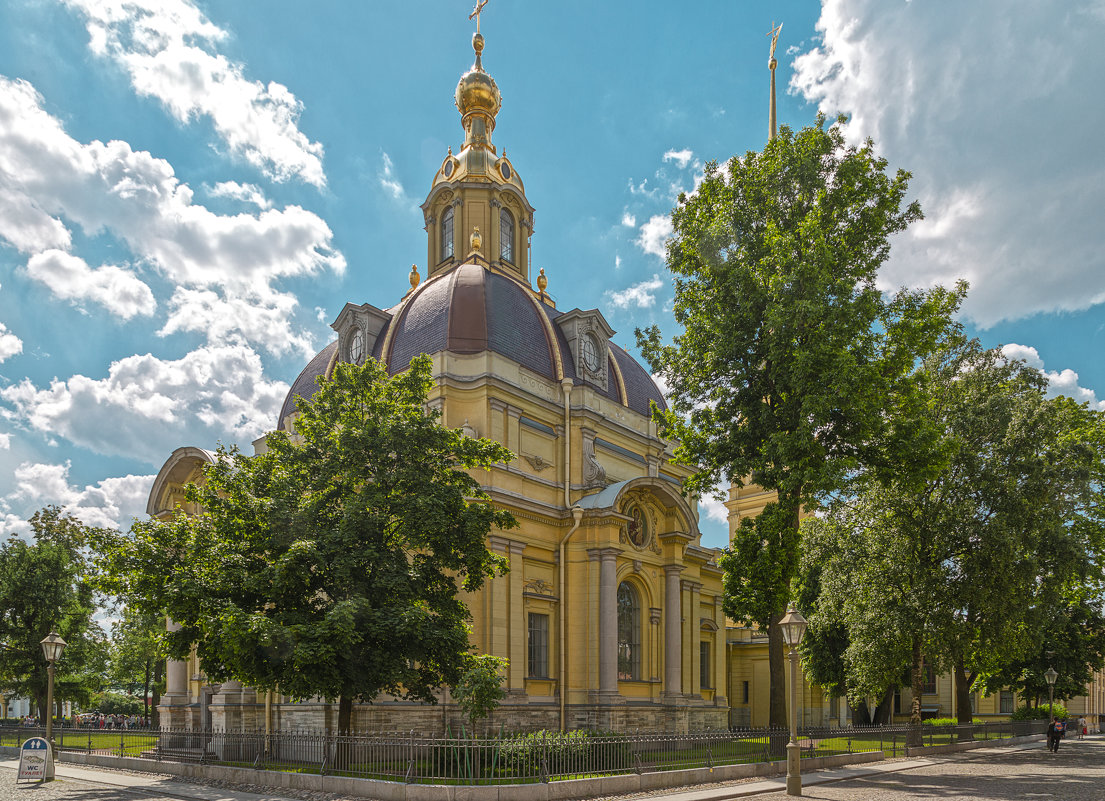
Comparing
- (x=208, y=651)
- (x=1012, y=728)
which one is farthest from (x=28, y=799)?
(x=1012, y=728)

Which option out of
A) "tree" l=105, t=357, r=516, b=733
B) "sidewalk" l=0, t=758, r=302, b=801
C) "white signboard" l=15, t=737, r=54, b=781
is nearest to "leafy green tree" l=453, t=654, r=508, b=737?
"tree" l=105, t=357, r=516, b=733

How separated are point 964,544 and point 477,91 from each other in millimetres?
31190

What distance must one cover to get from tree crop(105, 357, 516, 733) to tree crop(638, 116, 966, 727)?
659 centimetres

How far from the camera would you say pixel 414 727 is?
24.5m

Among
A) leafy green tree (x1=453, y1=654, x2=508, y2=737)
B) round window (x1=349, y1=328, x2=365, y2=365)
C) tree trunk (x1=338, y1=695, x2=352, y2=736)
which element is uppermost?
round window (x1=349, y1=328, x2=365, y2=365)

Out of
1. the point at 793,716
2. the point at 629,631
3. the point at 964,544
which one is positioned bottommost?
the point at 793,716

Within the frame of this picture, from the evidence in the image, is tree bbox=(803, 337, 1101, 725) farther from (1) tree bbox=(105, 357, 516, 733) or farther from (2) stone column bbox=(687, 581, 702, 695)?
(1) tree bbox=(105, 357, 516, 733)

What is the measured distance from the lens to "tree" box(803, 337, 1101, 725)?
2666cm

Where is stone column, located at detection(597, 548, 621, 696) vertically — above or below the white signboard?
above

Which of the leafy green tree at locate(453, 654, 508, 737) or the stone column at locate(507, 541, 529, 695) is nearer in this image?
the leafy green tree at locate(453, 654, 508, 737)

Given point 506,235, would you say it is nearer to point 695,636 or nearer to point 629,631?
point 629,631

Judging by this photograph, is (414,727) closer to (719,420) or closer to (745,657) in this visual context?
(719,420)

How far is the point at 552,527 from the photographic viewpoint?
30109 millimetres

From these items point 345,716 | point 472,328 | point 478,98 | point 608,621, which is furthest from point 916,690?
point 478,98
